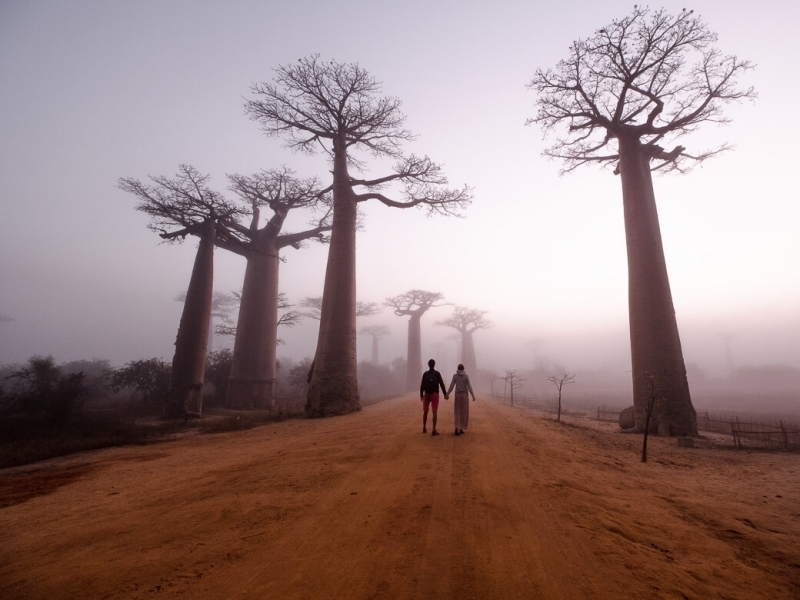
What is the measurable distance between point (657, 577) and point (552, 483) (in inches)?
65.1

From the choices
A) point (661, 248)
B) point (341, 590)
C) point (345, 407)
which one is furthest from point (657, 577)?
point (661, 248)

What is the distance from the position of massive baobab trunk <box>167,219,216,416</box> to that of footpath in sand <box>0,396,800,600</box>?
631 centimetres

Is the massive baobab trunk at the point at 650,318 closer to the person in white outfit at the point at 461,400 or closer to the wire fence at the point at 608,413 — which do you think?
the wire fence at the point at 608,413

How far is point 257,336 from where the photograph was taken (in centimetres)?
1683

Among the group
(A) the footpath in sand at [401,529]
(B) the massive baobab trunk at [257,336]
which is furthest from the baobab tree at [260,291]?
(A) the footpath in sand at [401,529]

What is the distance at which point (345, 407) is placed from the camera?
38.1ft

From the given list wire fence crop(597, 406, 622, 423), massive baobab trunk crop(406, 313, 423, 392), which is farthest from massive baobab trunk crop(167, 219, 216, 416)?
massive baobab trunk crop(406, 313, 423, 392)

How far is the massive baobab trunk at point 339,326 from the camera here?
38.0ft

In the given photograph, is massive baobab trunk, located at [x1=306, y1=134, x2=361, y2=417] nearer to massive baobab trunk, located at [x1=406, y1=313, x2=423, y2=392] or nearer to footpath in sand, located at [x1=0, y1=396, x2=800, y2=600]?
footpath in sand, located at [x1=0, y1=396, x2=800, y2=600]

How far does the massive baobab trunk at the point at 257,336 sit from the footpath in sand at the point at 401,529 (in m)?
11.0

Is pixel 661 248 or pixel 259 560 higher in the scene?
pixel 661 248

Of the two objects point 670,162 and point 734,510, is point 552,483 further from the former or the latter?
point 670,162

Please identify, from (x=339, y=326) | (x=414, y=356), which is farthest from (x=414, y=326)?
(x=339, y=326)

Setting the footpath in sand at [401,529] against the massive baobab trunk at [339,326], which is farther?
the massive baobab trunk at [339,326]
